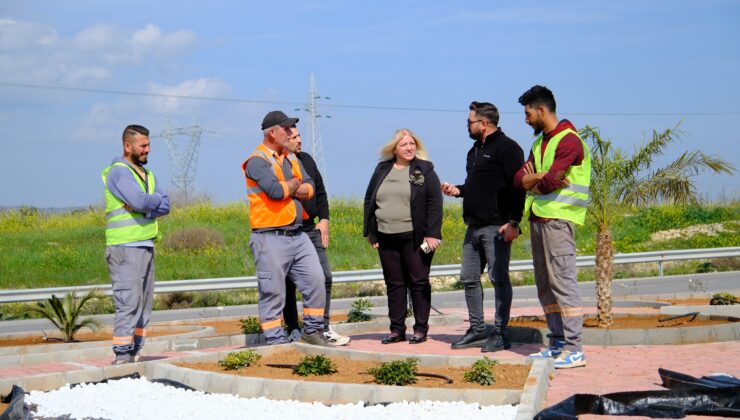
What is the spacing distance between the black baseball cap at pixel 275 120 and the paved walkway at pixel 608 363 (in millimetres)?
2504

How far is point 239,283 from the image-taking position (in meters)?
22.1

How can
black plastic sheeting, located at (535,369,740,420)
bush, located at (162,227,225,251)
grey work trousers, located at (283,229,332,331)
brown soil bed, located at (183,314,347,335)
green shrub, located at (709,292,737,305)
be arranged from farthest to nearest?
1. bush, located at (162,227,225,251)
2. brown soil bed, located at (183,314,347,335)
3. green shrub, located at (709,292,737,305)
4. grey work trousers, located at (283,229,332,331)
5. black plastic sheeting, located at (535,369,740,420)

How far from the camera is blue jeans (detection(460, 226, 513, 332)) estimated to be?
10.7 metres

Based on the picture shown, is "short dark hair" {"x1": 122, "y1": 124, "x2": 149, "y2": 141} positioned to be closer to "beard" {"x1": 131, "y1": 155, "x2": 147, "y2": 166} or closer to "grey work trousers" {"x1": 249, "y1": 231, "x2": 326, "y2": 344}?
"beard" {"x1": 131, "y1": 155, "x2": 147, "y2": 166}

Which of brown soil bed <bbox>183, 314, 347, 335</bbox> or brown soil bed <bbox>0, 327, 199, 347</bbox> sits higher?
brown soil bed <bbox>0, 327, 199, 347</bbox>

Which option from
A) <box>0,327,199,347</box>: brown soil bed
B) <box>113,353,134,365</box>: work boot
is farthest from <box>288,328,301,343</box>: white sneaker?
<box>0,327,199,347</box>: brown soil bed

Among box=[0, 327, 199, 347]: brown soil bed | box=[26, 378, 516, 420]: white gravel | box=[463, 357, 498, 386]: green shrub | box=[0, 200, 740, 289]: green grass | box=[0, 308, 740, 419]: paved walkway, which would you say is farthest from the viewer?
box=[0, 200, 740, 289]: green grass

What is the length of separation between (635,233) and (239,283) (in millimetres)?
17018

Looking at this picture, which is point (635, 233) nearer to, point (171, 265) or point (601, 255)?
point (171, 265)

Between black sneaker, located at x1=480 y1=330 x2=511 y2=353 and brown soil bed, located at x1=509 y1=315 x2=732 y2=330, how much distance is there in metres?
1.35

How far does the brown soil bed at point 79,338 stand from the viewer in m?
13.7

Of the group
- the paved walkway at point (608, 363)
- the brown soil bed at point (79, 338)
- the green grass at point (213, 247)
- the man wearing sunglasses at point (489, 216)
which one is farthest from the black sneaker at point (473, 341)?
the green grass at point (213, 247)

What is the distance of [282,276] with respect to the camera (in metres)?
10.5

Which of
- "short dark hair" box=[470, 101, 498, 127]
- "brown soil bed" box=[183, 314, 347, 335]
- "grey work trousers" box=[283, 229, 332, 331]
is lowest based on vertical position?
"brown soil bed" box=[183, 314, 347, 335]
